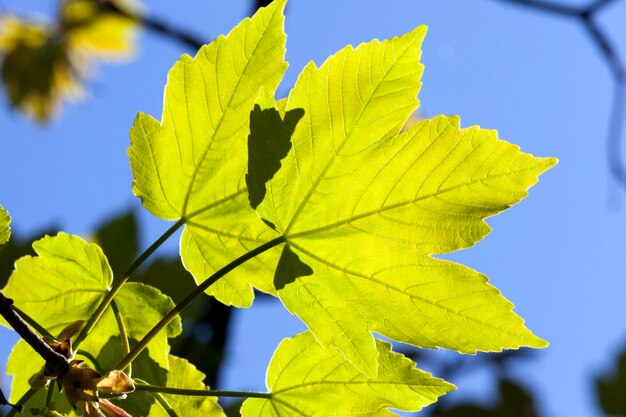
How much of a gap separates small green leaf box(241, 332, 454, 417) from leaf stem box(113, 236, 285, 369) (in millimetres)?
144

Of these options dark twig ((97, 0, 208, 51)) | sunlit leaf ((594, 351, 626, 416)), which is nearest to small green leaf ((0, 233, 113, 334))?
dark twig ((97, 0, 208, 51))

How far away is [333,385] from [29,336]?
1.15 ft

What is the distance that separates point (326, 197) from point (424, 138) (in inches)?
4.9

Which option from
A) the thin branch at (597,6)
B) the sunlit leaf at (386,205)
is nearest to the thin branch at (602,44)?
the thin branch at (597,6)

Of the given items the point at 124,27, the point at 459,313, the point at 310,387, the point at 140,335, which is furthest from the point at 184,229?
the point at 124,27

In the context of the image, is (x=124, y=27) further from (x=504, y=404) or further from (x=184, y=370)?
(x=184, y=370)

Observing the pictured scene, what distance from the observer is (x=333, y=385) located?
34.9 inches

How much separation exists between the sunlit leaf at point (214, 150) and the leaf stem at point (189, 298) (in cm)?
5

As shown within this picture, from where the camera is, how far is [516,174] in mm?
784

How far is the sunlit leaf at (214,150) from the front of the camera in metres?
0.82

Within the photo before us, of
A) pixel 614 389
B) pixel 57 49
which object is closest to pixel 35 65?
pixel 57 49

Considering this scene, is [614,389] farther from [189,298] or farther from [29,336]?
[29,336]

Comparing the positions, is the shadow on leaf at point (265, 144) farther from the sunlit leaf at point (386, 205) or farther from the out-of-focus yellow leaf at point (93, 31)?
the out-of-focus yellow leaf at point (93, 31)

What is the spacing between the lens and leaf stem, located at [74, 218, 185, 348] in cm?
81
